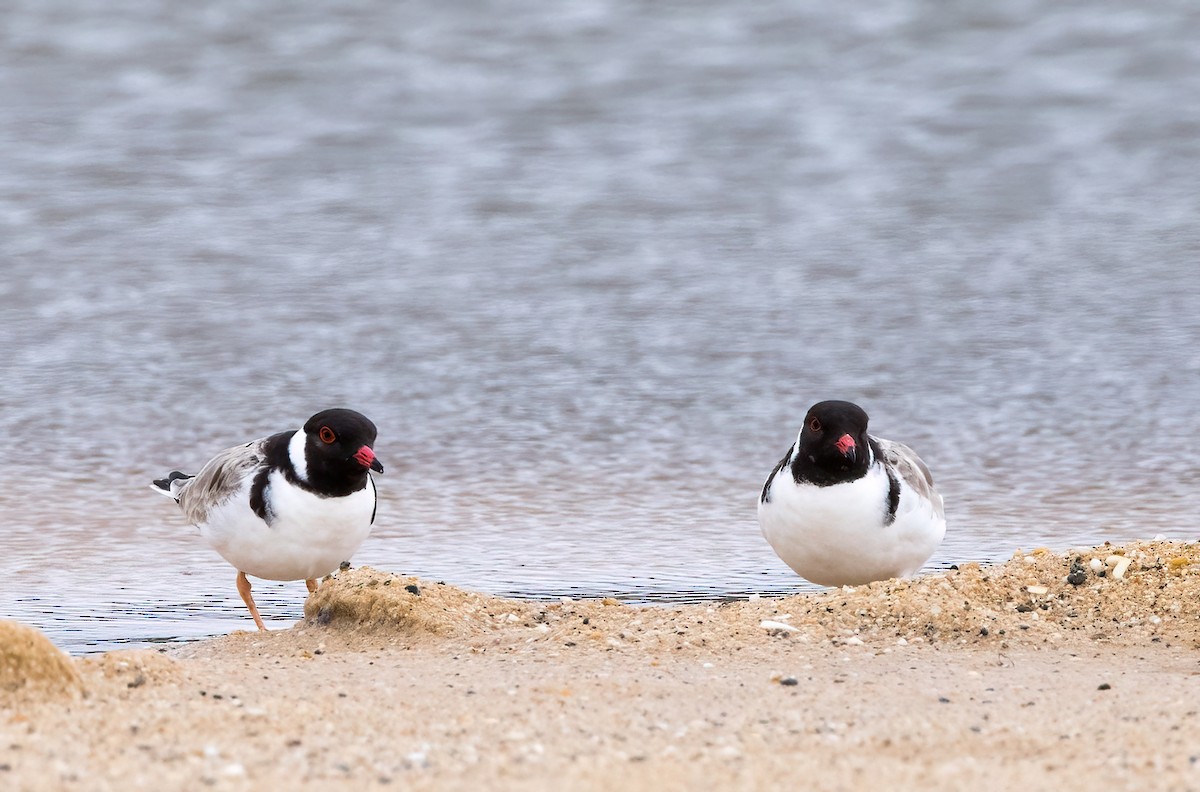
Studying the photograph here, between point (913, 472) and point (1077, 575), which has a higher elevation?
point (913, 472)

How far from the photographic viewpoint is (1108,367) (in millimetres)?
8742

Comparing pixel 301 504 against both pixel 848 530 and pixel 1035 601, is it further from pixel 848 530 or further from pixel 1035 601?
pixel 1035 601

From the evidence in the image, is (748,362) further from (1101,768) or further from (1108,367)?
(1101,768)

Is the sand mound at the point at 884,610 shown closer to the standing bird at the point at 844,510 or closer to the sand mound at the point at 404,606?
the sand mound at the point at 404,606

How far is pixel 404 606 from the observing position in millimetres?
5027

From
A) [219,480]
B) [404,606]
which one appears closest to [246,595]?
[219,480]

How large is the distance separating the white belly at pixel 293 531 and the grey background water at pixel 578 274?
240mm

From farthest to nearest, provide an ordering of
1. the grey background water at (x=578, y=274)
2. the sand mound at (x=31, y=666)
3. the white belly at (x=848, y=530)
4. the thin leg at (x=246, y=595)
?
the grey background water at (x=578, y=274), the thin leg at (x=246, y=595), the white belly at (x=848, y=530), the sand mound at (x=31, y=666)

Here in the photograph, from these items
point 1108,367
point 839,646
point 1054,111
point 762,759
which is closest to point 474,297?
point 1108,367

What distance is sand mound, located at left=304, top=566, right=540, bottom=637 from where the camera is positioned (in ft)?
16.4

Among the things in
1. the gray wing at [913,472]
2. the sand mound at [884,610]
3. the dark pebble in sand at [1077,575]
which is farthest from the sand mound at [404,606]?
the dark pebble in sand at [1077,575]

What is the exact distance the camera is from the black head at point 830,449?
533cm

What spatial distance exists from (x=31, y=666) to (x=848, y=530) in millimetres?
2670

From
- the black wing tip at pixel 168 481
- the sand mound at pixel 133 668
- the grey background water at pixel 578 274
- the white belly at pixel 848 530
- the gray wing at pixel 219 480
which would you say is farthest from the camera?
the grey background water at pixel 578 274
